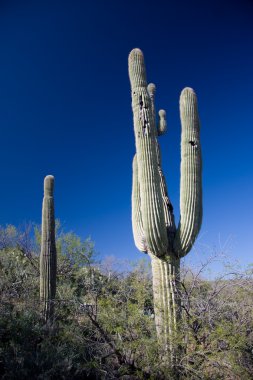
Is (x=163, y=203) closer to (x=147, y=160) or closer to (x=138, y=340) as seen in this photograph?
(x=147, y=160)

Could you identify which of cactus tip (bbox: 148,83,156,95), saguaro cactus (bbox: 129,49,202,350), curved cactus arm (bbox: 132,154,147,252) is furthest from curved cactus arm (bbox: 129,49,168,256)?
cactus tip (bbox: 148,83,156,95)

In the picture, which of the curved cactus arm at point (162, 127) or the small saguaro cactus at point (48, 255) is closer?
the curved cactus arm at point (162, 127)

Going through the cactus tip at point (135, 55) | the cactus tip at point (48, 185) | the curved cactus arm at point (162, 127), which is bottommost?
the cactus tip at point (48, 185)

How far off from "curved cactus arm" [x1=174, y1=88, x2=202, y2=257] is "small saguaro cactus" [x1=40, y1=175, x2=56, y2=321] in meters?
3.65

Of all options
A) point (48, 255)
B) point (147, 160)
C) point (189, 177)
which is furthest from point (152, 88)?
point (48, 255)

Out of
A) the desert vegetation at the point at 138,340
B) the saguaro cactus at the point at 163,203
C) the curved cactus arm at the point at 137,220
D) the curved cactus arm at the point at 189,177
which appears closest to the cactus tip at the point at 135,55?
the saguaro cactus at the point at 163,203

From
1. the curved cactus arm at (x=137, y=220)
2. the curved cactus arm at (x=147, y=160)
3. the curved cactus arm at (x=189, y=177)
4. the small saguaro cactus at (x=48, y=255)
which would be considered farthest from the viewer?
the small saguaro cactus at (x=48, y=255)

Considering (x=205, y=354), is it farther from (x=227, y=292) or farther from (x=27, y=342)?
(x=27, y=342)

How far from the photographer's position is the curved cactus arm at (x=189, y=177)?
6.50 m

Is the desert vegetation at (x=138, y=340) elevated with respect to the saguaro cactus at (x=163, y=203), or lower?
lower

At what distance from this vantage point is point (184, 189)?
264 inches

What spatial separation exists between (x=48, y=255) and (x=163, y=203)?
3925 mm

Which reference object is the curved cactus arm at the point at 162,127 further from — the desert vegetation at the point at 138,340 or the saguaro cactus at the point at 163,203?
the desert vegetation at the point at 138,340

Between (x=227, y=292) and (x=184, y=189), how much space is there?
196 cm
